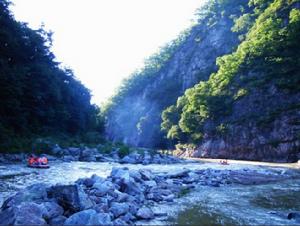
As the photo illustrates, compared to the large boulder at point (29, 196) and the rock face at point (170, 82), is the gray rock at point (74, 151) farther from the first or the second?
the rock face at point (170, 82)

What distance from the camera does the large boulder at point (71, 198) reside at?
27.3 feet

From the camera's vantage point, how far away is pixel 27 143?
94.8 feet

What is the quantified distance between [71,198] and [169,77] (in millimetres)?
80481

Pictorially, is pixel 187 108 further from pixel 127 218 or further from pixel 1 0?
pixel 127 218

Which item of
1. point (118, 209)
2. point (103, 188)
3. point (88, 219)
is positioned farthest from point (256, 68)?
point (88, 219)

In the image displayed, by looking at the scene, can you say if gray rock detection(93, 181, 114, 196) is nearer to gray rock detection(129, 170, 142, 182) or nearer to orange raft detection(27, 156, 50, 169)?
gray rock detection(129, 170, 142, 182)

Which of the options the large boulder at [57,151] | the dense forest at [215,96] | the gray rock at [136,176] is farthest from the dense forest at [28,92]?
the gray rock at [136,176]

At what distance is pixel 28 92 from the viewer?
35406 mm

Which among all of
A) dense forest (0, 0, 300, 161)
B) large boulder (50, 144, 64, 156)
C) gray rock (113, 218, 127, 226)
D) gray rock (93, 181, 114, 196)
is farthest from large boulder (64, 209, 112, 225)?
large boulder (50, 144, 64, 156)

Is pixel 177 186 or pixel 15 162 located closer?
pixel 177 186

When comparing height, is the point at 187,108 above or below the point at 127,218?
above

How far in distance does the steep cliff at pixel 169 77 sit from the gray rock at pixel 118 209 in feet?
200

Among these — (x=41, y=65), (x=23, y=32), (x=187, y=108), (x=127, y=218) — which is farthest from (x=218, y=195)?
(x=187, y=108)

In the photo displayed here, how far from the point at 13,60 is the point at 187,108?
3180 centimetres
